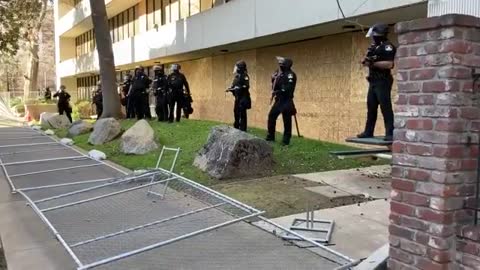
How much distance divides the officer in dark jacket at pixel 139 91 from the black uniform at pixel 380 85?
10.8 meters

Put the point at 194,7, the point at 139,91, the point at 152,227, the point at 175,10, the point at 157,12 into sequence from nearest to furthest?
the point at 152,227
the point at 139,91
the point at 194,7
the point at 175,10
the point at 157,12

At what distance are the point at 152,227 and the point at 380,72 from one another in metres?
3.76

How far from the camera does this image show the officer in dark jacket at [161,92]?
50.4 ft

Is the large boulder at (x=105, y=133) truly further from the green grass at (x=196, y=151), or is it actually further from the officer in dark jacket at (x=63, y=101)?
the officer in dark jacket at (x=63, y=101)

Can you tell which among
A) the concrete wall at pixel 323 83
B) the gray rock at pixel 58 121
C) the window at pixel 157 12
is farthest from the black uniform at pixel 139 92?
the window at pixel 157 12

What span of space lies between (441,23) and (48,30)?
58322 millimetres

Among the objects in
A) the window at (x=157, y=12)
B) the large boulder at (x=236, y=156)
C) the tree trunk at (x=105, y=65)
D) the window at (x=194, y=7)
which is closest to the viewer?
the large boulder at (x=236, y=156)

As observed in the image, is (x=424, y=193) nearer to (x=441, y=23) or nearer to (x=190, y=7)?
(x=441, y=23)

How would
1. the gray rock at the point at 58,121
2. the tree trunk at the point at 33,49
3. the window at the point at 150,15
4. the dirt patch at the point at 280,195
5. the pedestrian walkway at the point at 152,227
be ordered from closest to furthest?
1. the pedestrian walkway at the point at 152,227
2. the dirt patch at the point at 280,195
3. the gray rock at the point at 58,121
4. the window at the point at 150,15
5. the tree trunk at the point at 33,49

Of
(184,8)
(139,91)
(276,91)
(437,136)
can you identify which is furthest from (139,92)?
(437,136)

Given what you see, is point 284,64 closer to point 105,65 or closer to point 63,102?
point 105,65

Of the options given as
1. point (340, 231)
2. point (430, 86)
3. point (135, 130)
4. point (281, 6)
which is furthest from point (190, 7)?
point (430, 86)

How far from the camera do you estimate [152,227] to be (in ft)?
18.6

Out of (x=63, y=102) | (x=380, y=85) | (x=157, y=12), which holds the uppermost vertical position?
(x=157, y=12)
